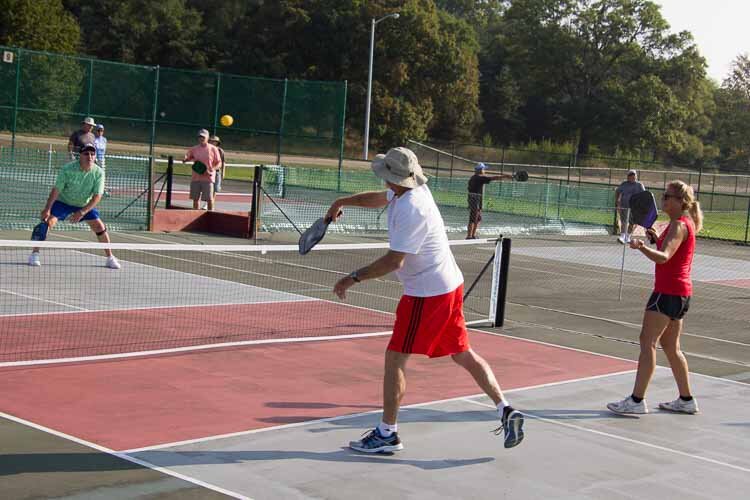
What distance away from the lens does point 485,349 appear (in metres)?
10.6

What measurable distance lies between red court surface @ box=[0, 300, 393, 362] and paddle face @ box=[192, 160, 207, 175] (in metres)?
7.95

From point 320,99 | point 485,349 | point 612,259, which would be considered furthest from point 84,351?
point 320,99

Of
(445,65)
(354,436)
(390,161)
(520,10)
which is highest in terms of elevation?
(520,10)

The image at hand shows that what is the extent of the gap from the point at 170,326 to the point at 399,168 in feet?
16.0

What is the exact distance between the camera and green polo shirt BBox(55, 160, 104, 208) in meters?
13.0

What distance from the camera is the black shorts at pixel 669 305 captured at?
808 centimetres

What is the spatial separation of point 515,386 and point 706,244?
66.9 feet

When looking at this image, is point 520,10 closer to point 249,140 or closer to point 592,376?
point 249,140

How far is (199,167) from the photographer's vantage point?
794 inches

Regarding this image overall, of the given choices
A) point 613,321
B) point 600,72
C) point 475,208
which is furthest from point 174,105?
point 600,72

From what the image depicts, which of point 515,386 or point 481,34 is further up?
point 481,34

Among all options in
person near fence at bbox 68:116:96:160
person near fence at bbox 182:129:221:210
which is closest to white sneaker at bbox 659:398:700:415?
person near fence at bbox 182:129:221:210

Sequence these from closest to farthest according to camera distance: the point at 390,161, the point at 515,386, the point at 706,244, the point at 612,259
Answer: the point at 390,161, the point at 515,386, the point at 612,259, the point at 706,244

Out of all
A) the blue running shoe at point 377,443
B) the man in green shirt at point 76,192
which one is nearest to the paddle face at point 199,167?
the man in green shirt at point 76,192
